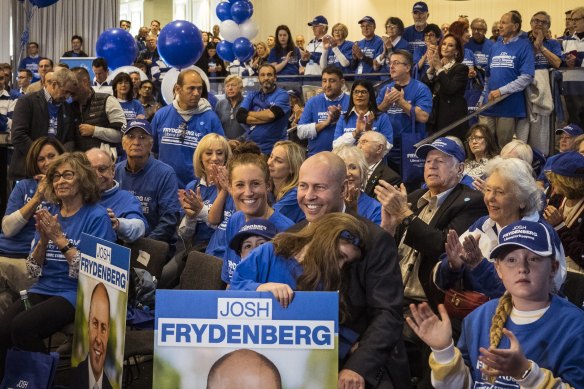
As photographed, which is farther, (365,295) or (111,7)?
(111,7)

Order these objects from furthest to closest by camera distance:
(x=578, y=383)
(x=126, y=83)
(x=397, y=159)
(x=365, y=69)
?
(x=365, y=69), (x=126, y=83), (x=397, y=159), (x=578, y=383)

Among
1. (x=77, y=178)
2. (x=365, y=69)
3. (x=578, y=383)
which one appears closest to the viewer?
(x=578, y=383)

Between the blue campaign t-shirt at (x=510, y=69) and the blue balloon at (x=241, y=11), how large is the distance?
5.76 metres

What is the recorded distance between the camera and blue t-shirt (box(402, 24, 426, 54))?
11201 mm

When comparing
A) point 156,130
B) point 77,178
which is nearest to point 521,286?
point 77,178

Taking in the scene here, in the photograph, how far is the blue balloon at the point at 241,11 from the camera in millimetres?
13977

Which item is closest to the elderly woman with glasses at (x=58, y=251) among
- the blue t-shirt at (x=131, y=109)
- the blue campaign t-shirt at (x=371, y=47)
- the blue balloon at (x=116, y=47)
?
the blue t-shirt at (x=131, y=109)

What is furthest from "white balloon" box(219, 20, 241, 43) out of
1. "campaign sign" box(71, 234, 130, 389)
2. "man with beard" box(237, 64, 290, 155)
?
"campaign sign" box(71, 234, 130, 389)

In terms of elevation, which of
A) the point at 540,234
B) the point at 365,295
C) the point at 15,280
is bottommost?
the point at 15,280

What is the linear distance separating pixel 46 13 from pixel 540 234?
1776 centimetres

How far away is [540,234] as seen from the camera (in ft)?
10.00

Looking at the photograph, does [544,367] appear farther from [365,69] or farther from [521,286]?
[365,69]

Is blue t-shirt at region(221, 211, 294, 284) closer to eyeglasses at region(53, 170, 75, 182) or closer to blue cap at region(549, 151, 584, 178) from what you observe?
eyeglasses at region(53, 170, 75, 182)

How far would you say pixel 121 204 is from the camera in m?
5.39
